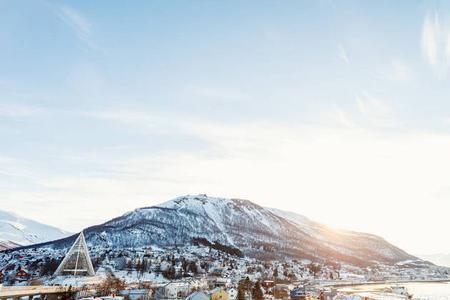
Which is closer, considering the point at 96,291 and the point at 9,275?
the point at 96,291

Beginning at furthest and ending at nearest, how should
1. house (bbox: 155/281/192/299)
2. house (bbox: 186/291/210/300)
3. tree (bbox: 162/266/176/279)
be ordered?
tree (bbox: 162/266/176/279)
house (bbox: 155/281/192/299)
house (bbox: 186/291/210/300)

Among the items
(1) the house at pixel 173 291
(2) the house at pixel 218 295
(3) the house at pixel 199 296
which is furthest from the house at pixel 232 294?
(3) the house at pixel 199 296

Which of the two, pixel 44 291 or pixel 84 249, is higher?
pixel 84 249

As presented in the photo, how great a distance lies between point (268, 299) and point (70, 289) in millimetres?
52087

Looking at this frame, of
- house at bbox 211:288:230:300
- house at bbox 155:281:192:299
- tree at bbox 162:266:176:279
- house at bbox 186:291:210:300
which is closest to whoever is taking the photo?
house at bbox 186:291:210:300

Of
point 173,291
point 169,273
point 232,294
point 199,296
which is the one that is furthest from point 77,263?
point 199,296

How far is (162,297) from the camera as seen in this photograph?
371ft

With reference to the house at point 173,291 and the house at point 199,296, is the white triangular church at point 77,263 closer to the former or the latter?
the house at point 173,291

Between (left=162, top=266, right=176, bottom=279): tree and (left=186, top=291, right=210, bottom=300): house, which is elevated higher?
(left=162, top=266, right=176, bottom=279): tree

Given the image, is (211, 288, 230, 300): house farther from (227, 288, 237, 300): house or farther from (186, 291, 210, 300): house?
(227, 288, 237, 300): house

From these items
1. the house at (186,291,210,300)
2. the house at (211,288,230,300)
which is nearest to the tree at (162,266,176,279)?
the house at (211,288,230,300)

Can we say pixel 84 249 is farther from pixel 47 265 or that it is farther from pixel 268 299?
pixel 268 299

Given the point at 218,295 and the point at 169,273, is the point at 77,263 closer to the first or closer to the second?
the point at 169,273

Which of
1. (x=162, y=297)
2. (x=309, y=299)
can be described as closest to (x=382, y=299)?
(x=309, y=299)
